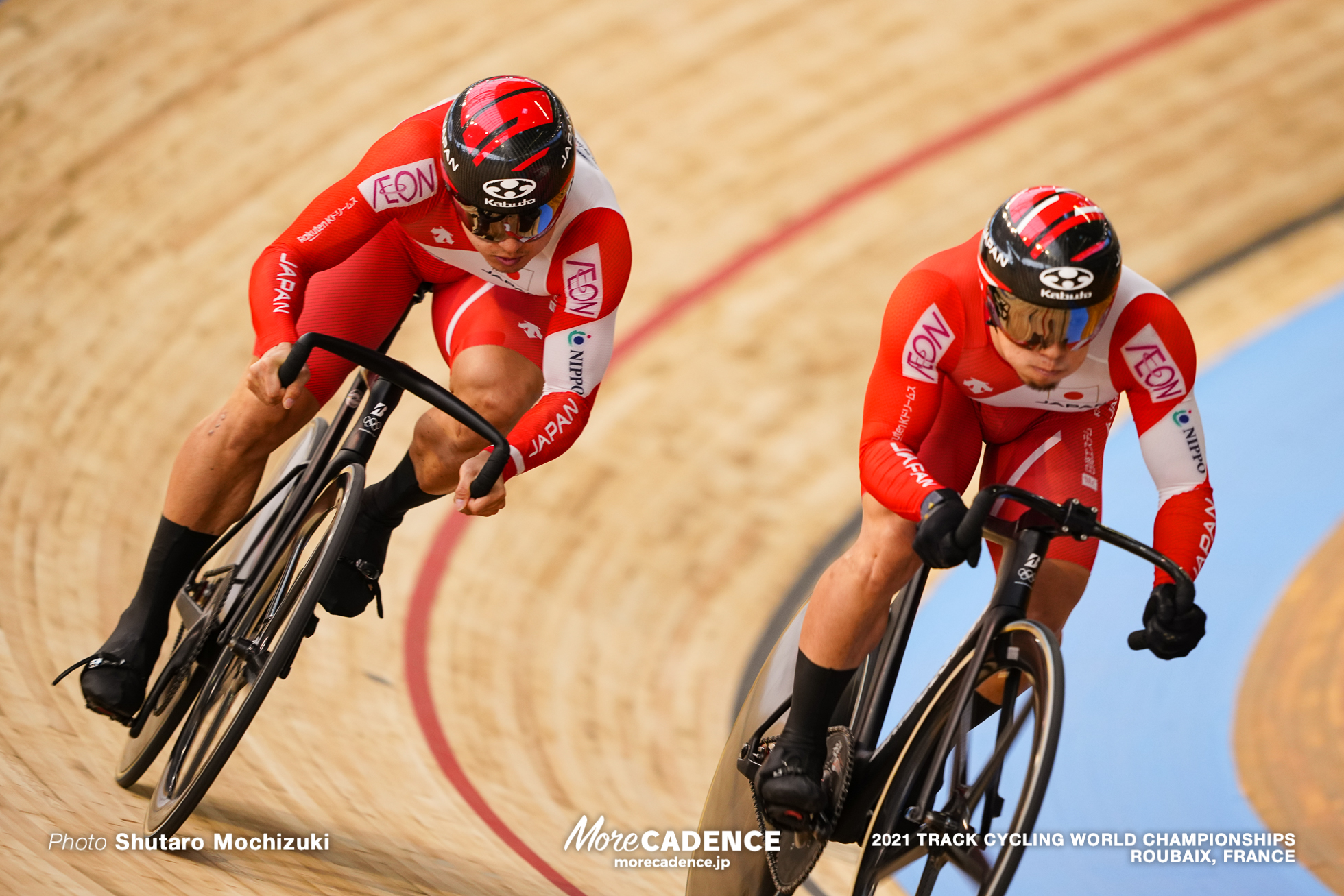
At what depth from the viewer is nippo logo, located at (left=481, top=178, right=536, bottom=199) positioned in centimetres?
255

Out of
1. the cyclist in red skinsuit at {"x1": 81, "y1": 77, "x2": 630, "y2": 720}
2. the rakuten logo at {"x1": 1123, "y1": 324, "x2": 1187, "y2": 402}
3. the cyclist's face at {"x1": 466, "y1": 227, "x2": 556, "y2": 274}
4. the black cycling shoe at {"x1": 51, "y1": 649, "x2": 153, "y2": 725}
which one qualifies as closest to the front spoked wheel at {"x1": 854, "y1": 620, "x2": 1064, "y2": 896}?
the rakuten logo at {"x1": 1123, "y1": 324, "x2": 1187, "y2": 402}

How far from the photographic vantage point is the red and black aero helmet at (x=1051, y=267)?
2.24 metres

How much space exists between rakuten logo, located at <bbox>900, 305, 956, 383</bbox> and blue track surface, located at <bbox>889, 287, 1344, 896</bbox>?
157cm

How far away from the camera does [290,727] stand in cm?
356

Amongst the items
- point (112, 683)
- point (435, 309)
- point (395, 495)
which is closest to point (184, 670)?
point (112, 683)

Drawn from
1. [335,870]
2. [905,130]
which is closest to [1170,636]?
[335,870]

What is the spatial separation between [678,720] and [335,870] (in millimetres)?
1422

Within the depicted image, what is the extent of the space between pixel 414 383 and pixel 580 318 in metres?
0.39

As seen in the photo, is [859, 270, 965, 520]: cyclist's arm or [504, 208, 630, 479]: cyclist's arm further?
[504, 208, 630, 479]: cyclist's arm

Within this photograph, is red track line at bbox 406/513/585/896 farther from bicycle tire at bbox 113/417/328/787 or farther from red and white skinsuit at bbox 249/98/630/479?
red and white skinsuit at bbox 249/98/630/479

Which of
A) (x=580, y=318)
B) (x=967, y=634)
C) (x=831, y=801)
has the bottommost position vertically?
(x=831, y=801)

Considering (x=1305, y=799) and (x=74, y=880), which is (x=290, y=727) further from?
(x=1305, y=799)

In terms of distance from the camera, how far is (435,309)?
314 centimetres

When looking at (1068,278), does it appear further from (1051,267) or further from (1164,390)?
(1164,390)
